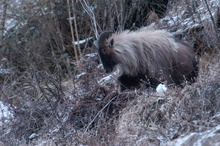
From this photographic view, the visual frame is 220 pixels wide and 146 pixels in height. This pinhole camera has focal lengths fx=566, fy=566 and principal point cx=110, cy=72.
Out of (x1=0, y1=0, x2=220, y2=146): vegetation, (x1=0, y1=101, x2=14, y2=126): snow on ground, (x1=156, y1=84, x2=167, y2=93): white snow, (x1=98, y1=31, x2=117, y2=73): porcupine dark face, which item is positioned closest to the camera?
(x1=0, y1=0, x2=220, y2=146): vegetation

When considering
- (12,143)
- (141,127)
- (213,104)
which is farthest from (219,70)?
(12,143)

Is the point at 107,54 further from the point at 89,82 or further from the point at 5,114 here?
the point at 5,114

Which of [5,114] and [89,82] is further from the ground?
[89,82]

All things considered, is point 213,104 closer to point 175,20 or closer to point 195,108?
point 195,108

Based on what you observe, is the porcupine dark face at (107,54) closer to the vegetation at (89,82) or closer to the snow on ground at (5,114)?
the vegetation at (89,82)

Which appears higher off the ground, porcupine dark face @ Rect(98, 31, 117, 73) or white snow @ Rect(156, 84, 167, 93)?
porcupine dark face @ Rect(98, 31, 117, 73)

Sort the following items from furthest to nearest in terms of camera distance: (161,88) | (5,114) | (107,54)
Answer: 1. (5,114)
2. (107,54)
3. (161,88)

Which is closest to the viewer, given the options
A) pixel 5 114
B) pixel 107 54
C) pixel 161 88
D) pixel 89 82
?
pixel 161 88

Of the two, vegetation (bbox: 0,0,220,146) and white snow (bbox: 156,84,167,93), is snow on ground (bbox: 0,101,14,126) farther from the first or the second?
white snow (bbox: 156,84,167,93)

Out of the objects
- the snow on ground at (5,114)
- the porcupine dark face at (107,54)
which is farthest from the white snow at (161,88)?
the snow on ground at (5,114)

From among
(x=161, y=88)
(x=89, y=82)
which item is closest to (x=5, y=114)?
(x=89, y=82)

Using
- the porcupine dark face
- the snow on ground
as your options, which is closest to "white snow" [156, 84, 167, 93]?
the porcupine dark face

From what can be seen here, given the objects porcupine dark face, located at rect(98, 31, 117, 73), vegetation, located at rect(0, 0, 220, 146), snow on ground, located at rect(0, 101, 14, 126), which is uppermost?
porcupine dark face, located at rect(98, 31, 117, 73)

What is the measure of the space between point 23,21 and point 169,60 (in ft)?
16.7
